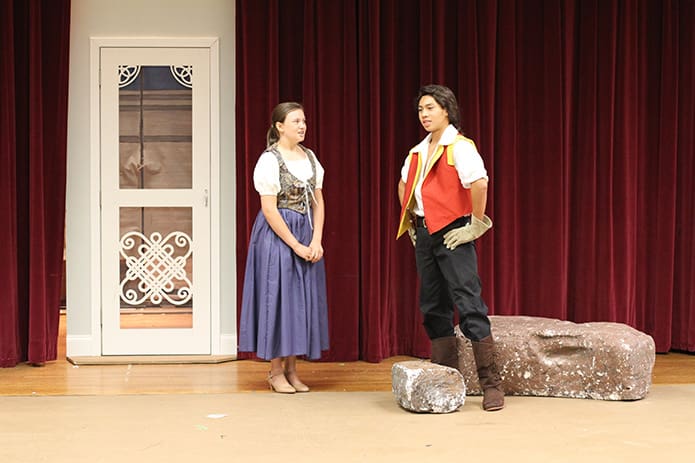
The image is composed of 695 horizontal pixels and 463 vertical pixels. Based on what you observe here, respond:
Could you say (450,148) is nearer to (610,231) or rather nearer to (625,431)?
(625,431)

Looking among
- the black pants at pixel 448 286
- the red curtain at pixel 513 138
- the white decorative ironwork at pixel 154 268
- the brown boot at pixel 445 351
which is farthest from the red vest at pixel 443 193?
the white decorative ironwork at pixel 154 268

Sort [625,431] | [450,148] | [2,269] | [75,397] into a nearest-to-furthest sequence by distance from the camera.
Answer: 1. [625,431]
2. [450,148]
3. [75,397]
4. [2,269]

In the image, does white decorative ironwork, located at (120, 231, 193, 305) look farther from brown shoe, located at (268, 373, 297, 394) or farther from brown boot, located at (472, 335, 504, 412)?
brown boot, located at (472, 335, 504, 412)

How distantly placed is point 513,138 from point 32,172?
8.08 ft

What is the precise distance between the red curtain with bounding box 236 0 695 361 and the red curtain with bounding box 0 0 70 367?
36.6 inches

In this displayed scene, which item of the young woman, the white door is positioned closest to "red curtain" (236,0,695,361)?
the white door

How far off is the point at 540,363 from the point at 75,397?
196 cm

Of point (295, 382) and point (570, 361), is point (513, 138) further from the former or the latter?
point (295, 382)

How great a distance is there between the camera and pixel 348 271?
15.5ft

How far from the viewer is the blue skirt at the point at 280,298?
3949 mm

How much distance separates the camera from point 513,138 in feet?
15.6

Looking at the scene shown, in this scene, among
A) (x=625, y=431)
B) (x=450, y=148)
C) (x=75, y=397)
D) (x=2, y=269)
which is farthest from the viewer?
(x=2, y=269)

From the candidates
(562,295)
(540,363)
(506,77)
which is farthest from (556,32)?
(540,363)

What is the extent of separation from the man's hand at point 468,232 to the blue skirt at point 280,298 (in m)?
0.70
